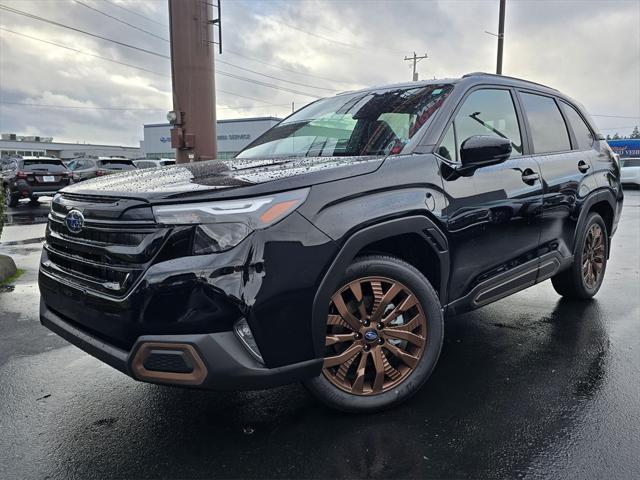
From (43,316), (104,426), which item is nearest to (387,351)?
(104,426)

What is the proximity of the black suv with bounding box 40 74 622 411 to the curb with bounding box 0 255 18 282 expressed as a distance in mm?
3365

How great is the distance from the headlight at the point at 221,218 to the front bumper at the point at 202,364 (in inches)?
15.3

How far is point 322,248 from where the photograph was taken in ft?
7.72

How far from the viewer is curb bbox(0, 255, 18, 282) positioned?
5.64 metres

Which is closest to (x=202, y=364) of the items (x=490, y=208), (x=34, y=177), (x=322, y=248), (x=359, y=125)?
(x=322, y=248)

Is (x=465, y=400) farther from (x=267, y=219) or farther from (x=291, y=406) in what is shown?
(x=267, y=219)

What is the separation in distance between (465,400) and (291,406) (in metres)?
1.00

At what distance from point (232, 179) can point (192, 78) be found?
33.2 feet

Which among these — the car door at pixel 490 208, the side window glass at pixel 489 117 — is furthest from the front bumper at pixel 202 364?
the side window glass at pixel 489 117

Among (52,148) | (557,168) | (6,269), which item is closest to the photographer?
(557,168)

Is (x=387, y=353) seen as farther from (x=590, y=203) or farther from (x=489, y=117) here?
(x=590, y=203)

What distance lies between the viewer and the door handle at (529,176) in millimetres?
3540

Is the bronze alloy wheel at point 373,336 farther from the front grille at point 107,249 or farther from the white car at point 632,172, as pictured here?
the white car at point 632,172

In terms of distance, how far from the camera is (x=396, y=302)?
2754 millimetres
